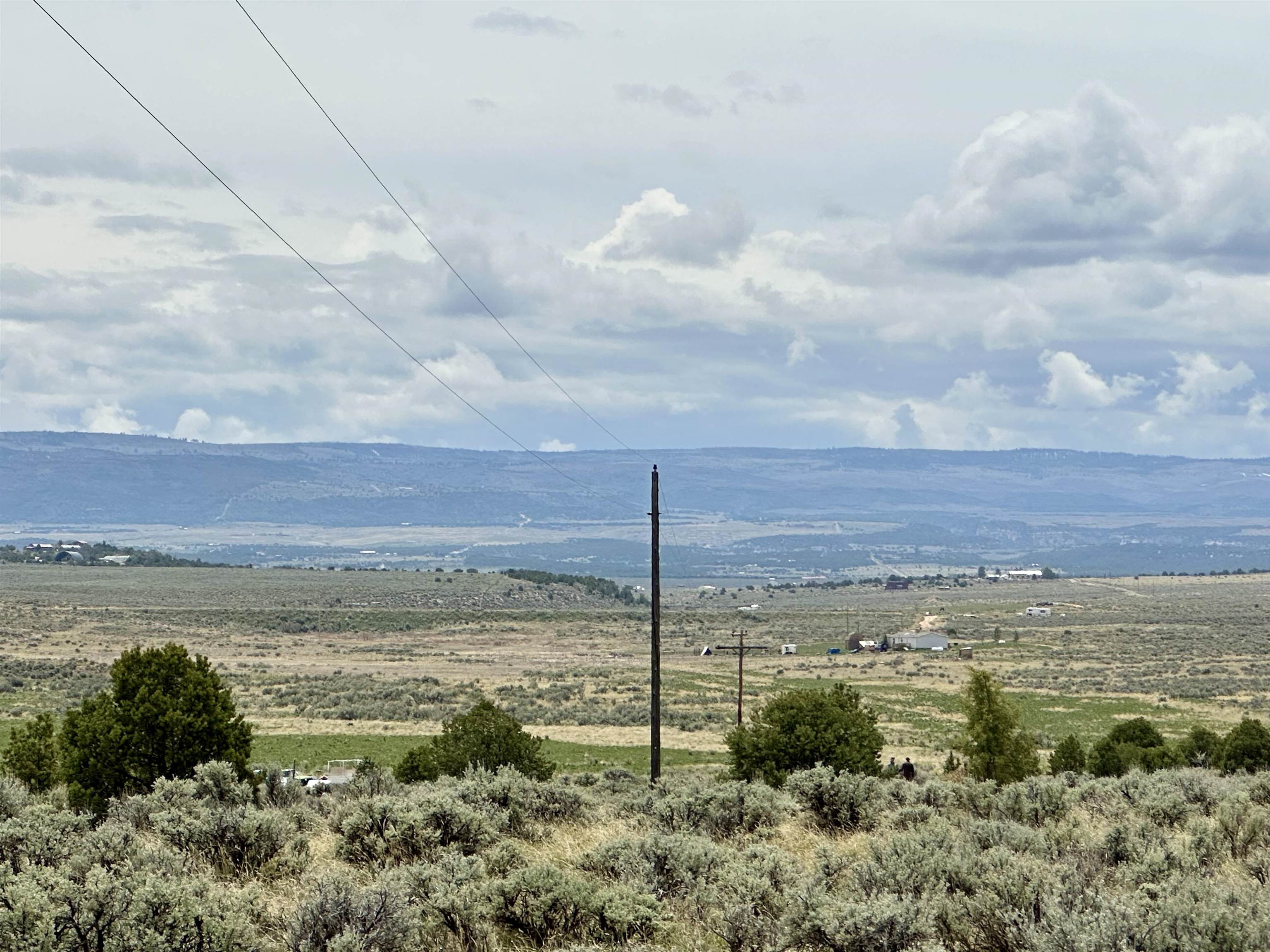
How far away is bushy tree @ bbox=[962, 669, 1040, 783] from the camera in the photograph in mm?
30812

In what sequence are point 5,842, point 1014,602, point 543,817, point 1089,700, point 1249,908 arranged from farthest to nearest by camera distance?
point 1014,602 → point 1089,700 → point 543,817 → point 5,842 → point 1249,908

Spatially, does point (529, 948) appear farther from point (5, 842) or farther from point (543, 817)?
point (543, 817)

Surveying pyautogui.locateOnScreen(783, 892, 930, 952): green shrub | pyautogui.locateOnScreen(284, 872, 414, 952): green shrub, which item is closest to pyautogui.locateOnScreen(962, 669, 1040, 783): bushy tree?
pyautogui.locateOnScreen(783, 892, 930, 952): green shrub

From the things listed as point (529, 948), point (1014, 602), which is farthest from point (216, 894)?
point (1014, 602)

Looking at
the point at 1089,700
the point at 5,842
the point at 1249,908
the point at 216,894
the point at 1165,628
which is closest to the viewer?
the point at 1249,908

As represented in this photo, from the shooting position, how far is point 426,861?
1225 cm

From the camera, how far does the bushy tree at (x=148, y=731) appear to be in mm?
19422

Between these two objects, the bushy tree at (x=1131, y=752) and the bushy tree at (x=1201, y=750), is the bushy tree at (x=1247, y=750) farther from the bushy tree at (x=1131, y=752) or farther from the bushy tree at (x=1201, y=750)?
the bushy tree at (x=1131, y=752)

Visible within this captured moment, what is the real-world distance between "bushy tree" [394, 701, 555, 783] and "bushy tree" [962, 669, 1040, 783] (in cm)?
1145

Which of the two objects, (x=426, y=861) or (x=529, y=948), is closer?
(x=529, y=948)

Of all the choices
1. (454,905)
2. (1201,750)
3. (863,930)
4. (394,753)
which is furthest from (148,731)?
(1201,750)

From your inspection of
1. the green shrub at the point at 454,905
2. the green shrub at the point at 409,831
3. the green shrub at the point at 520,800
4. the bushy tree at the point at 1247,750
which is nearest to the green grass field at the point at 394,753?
the bushy tree at the point at 1247,750

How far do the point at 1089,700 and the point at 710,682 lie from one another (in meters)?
23.8

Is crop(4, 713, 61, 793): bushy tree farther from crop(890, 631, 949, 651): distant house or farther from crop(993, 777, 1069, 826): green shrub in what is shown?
crop(890, 631, 949, 651): distant house
